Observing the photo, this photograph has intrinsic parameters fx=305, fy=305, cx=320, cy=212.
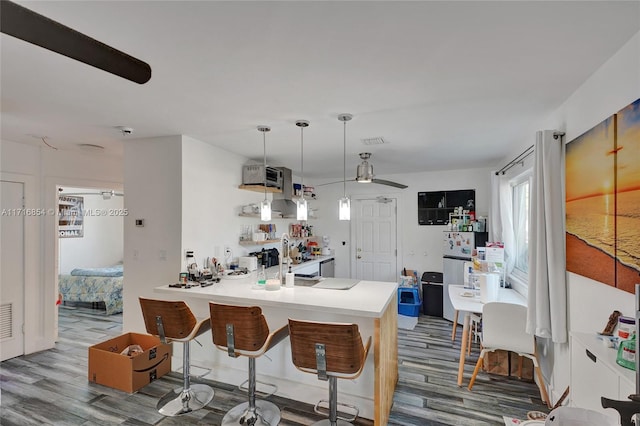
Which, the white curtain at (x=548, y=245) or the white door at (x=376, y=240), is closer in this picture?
the white curtain at (x=548, y=245)

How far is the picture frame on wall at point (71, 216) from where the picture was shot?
19.6ft

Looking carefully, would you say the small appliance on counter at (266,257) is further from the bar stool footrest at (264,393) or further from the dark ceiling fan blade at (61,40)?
the dark ceiling fan blade at (61,40)

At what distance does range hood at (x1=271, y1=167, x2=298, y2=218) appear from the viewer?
480cm

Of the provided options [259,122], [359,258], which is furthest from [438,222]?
[259,122]

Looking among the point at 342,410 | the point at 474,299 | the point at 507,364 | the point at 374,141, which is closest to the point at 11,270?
the point at 342,410

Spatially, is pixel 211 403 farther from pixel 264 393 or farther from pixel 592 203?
pixel 592 203

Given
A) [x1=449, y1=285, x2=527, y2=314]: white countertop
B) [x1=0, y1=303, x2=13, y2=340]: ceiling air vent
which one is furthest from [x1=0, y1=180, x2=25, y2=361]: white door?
[x1=449, y1=285, x2=527, y2=314]: white countertop

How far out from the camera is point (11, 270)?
11.2 feet

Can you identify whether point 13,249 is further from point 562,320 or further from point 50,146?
point 562,320

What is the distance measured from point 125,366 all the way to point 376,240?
14.4 ft

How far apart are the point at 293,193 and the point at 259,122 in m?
2.47

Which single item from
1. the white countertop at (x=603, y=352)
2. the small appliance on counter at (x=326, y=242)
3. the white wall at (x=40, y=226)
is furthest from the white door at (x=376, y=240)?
the white wall at (x=40, y=226)

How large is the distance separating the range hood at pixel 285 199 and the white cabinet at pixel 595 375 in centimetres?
379

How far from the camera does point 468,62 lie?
5.58 ft
